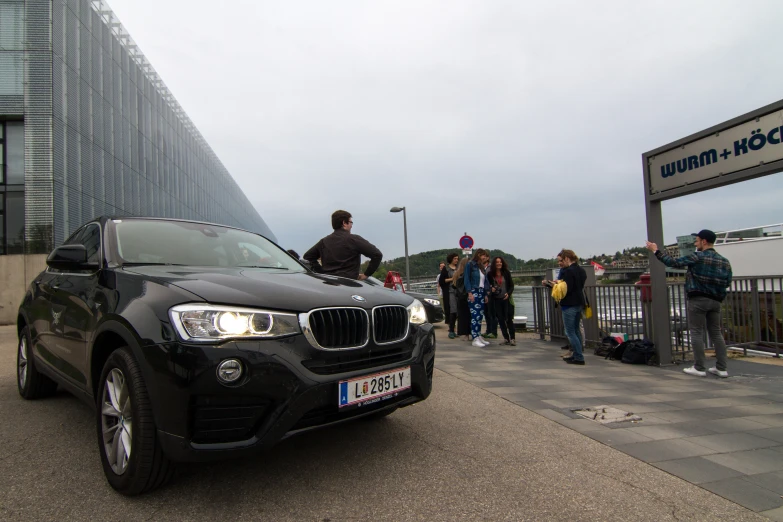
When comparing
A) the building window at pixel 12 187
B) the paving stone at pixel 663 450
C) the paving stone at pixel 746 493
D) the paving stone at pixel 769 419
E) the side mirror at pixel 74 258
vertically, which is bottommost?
the paving stone at pixel 769 419

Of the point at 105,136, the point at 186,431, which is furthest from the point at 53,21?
the point at 186,431

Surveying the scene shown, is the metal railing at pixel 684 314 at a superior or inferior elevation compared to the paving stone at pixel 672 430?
superior

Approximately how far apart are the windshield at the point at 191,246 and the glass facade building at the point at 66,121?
1830 centimetres

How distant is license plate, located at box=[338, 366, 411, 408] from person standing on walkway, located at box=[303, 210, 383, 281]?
2.59m

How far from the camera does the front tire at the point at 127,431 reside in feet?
7.32

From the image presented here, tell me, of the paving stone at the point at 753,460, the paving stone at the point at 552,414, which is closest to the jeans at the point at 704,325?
the paving stone at the point at 753,460

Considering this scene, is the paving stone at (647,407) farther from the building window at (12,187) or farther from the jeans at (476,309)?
the building window at (12,187)

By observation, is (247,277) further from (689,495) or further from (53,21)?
(53,21)

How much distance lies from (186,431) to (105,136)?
25.4m

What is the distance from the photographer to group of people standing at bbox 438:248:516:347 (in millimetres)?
8570

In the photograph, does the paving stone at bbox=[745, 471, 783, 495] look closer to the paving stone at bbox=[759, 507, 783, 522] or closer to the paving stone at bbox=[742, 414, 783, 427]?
the paving stone at bbox=[759, 507, 783, 522]

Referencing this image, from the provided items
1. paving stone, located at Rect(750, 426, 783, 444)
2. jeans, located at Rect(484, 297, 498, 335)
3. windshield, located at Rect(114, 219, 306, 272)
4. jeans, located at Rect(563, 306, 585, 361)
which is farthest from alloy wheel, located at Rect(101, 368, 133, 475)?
jeans, located at Rect(484, 297, 498, 335)

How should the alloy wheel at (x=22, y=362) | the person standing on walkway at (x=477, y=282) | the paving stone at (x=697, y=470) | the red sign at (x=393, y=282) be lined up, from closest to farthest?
the paving stone at (x=697, y=470)
the alloy wheel at (x=22, y=362)
the person standing on walkway at (x=477, y=282)
the red sign at (x=393, y=282)

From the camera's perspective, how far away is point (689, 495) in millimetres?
2572
